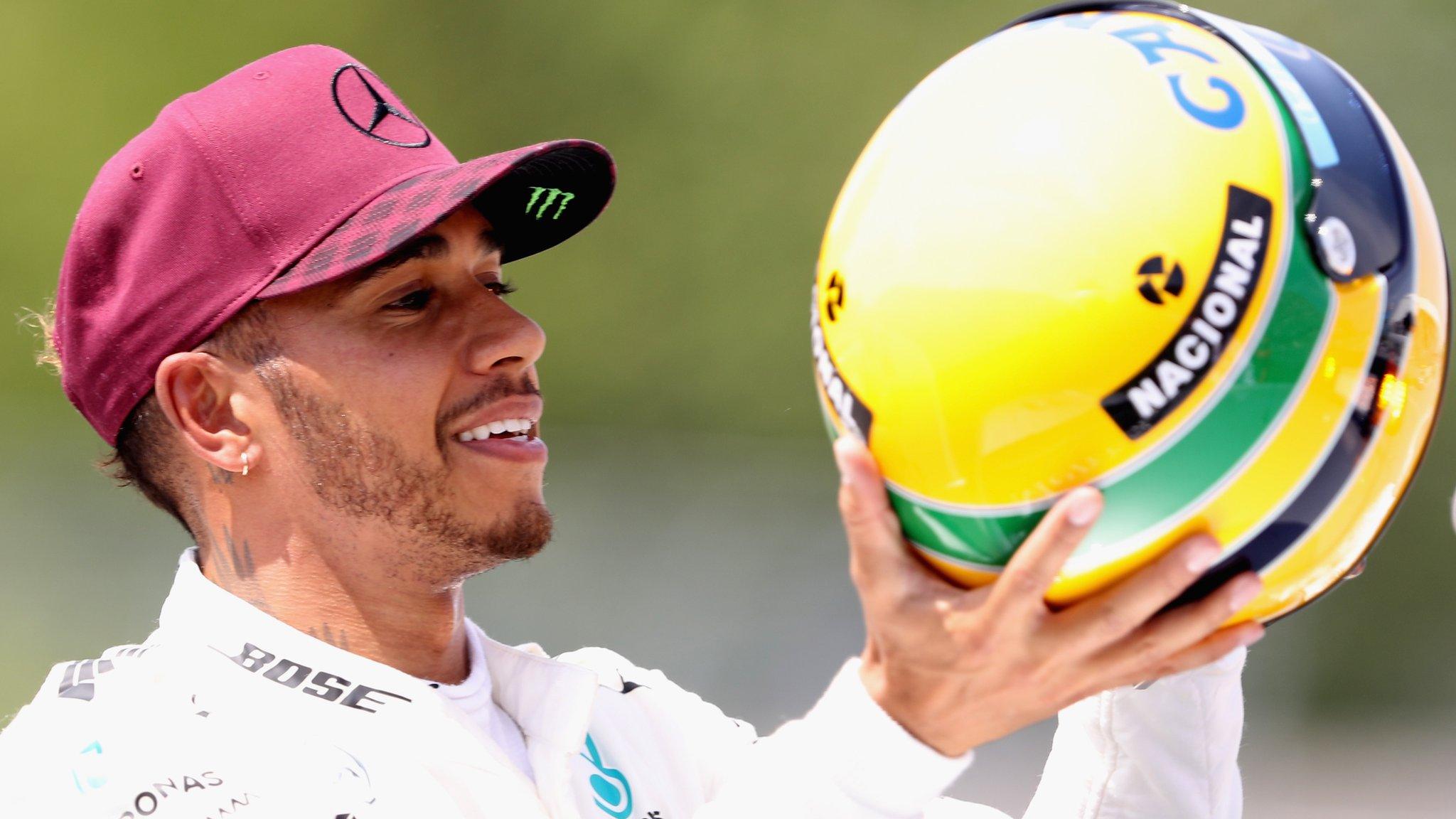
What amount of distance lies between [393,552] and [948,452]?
0.83 m

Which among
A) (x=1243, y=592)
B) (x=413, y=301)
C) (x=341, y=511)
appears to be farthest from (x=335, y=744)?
(x=1243, y=592)

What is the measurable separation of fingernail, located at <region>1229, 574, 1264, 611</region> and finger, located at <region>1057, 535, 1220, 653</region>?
0.03 meters

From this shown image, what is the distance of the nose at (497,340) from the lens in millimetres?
1791

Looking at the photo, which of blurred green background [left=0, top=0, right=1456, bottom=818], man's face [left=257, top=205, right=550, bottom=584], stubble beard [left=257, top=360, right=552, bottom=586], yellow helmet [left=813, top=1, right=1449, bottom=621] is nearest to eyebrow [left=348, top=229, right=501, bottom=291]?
man's face [left=257, top=205, right=550, bottom=584]

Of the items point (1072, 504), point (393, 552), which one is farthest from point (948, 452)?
point (393, 552)

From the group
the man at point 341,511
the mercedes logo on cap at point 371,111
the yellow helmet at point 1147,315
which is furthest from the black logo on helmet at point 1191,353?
the mercedes logo on cap at point 371,111

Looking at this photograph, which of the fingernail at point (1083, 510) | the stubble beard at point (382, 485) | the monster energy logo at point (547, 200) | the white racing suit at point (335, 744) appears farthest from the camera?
the monster energy logo at point (547, 200)

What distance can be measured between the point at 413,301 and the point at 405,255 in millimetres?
69

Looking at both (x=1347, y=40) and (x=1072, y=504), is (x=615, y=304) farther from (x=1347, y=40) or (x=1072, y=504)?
(x=1072, y=504)

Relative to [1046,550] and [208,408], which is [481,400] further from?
[1046,550]

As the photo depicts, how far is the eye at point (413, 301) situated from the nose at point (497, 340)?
0.06 metres

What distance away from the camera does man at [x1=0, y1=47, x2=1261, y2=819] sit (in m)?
1.54

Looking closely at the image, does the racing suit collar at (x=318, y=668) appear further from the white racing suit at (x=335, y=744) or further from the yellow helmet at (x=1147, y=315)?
the yellow helmet at (x=1147, y=315)

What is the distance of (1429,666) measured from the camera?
203 inches
